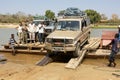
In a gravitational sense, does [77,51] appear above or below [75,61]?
above

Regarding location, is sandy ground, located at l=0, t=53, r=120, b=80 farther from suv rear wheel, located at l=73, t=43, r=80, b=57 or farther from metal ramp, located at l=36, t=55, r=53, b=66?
suv rear wheel, located at l=73, t=43, r=80, b=57

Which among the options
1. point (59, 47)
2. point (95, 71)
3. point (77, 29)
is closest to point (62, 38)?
point (59, 47)

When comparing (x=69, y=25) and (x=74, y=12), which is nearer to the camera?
(x=69, y=25)

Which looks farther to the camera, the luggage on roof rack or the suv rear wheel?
the luggage on roof rack

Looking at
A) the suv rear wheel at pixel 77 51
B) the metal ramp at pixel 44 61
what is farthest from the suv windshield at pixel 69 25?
the metal ramp at pixel 44 61

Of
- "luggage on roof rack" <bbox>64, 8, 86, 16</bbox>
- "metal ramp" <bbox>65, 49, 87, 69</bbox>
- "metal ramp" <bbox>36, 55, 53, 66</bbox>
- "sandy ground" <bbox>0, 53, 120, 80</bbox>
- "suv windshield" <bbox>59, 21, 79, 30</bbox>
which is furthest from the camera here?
"luggage on roof rack" <bbox>64, 8, 86, 16</bbox>

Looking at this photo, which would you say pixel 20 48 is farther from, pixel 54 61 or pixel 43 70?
pixel 43 70

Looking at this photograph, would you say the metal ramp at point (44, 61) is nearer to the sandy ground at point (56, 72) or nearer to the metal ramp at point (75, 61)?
the sandy ground at point (56, 72)

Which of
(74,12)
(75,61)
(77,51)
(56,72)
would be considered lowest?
(56,72)

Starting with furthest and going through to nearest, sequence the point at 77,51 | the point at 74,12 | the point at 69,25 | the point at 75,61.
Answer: the point at 74,12 → the point at 69,25 → the point at 77,51 → the point at 75,61

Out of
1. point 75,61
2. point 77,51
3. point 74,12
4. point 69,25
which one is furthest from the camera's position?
point 74,12

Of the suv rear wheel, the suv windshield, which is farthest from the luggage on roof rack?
the suv rear wheel

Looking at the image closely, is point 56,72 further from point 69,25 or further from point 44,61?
point 69,25

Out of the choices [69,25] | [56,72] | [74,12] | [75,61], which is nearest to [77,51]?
[75,61]
